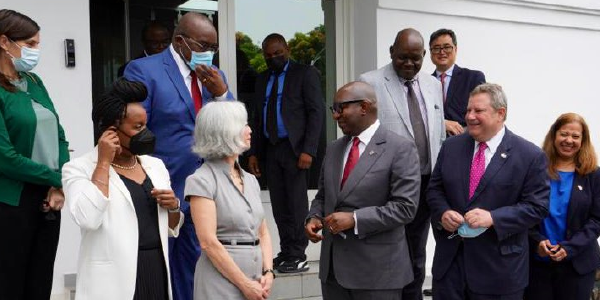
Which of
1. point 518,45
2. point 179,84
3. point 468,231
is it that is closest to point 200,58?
point 179,84

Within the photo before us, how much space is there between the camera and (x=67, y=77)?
5500 millimetres

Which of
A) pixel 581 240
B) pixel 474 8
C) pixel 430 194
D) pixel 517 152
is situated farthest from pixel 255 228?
pixel 474 8

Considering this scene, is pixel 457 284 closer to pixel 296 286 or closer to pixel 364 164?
pixel 364 164

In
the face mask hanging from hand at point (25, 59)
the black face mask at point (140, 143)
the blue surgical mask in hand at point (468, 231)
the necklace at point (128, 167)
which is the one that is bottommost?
the blue surgical mask in hand at point (468, 231)

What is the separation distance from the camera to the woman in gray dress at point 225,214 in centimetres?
340

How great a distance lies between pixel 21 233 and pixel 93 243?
3.02 ft

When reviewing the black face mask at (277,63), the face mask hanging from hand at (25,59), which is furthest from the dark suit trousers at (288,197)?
the face mask hanging from hand at (25,59)

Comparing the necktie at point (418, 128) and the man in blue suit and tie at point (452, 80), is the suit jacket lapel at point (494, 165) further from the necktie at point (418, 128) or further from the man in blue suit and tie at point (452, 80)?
the man in blue suit and tie at point (452, 80)

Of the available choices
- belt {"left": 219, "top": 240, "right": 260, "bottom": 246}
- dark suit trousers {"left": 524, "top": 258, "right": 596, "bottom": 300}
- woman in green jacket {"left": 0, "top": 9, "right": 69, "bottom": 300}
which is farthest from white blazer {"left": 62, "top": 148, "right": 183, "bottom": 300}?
dark suit trousers {"left": 524, "top": 258, "right": 596, "bottom": 300}

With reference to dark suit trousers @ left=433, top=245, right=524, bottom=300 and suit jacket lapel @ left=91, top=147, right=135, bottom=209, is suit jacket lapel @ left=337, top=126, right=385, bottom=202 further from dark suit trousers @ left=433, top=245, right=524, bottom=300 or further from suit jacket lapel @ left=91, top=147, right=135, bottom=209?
suit jacket lapel @ left=91, top=147, right=135, bottom=209

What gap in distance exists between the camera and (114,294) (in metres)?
3.28

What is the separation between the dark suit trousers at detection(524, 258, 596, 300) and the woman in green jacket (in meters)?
3.15

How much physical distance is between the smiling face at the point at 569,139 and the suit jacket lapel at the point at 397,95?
3.35 feet

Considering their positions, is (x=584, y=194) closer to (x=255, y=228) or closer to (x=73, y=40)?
(x=255, y=228)
